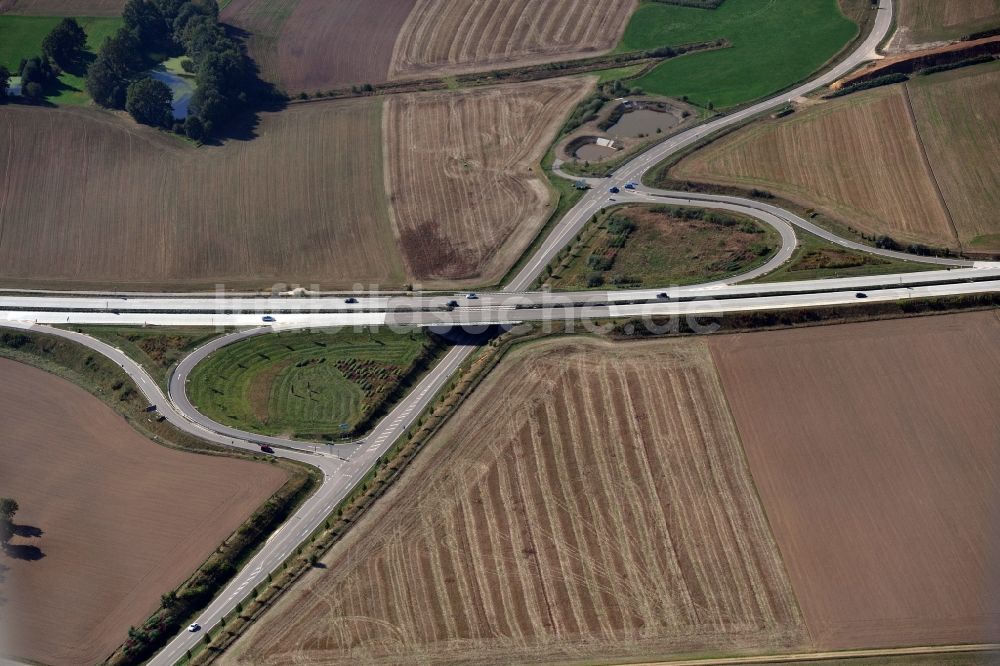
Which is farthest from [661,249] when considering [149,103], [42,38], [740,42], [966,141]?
[42,38]

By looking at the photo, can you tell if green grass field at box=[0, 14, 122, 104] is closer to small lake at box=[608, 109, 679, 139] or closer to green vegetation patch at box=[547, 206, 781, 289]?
small lake at box=[608, 109, 679, 139]

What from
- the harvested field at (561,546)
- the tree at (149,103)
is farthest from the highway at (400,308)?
the tree at (149,103)

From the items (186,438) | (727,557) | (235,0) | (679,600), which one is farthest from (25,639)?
(235,0)

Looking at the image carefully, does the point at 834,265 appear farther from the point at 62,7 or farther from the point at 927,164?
the point at 62,7

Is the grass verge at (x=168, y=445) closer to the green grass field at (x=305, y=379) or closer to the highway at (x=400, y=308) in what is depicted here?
the highway at (x=400, y=308)

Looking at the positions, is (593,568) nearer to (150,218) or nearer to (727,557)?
(727,557)
